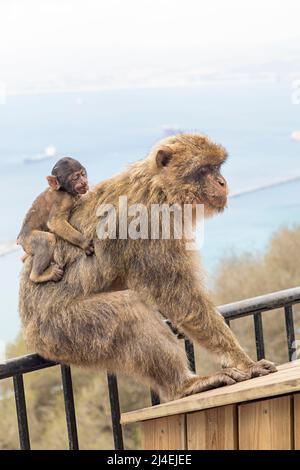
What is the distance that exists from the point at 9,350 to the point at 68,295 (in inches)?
818

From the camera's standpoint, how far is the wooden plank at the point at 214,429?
2445mm

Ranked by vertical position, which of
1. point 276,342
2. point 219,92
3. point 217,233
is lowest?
point 276,342

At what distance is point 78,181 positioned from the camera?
327cm

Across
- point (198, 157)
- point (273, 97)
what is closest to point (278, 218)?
point (273, 97)

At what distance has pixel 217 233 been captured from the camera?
27750 mm

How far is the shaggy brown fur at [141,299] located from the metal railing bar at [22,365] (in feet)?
0.57

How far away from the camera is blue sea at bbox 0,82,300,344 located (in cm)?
2258

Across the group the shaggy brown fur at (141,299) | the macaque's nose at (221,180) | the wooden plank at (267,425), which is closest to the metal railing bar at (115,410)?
the shaggy brown fur at (141,299)

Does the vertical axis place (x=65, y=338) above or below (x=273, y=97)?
below

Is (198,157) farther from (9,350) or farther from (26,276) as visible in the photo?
(9,350)

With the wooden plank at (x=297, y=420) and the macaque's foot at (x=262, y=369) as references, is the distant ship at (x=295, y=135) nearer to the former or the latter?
the macaque's foot at (x=262, y=369)

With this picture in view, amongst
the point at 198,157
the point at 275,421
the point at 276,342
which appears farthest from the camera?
the point at 276,342

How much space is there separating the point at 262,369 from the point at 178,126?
1983cm

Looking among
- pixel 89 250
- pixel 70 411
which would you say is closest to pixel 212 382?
pixel 70 411
